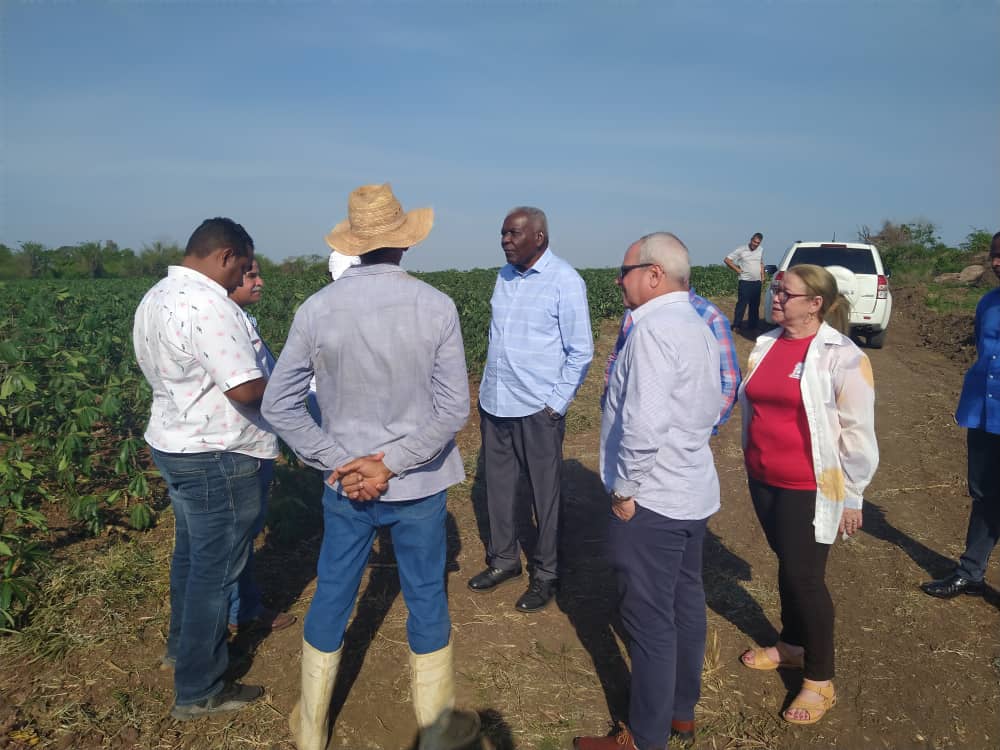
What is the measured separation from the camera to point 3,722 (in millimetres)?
2732

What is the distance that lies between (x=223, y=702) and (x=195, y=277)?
1.83 m

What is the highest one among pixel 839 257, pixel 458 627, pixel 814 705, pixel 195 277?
pixel 195 277

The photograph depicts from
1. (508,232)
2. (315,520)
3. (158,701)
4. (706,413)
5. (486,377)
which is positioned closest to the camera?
(706,413)

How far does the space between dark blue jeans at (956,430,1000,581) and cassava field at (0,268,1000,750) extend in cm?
24

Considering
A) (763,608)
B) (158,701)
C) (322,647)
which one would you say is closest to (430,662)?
(322,647)

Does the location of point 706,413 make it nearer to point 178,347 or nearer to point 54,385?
point 178,347

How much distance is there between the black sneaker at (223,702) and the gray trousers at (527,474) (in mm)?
1612

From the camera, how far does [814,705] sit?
2.84m

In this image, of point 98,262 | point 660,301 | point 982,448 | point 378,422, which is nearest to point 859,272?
point 982,448

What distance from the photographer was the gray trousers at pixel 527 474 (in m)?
3.80

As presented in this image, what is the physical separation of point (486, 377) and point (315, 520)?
5.58ft

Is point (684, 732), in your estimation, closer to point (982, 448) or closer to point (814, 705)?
point (814, 705)

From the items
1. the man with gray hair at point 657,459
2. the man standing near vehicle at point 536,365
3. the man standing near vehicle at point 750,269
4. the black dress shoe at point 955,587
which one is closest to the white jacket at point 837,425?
the man with gray hair at point 657,459

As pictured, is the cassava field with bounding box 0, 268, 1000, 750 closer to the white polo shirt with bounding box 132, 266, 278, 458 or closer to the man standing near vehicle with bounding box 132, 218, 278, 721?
the man standing near vehicle with bounding box 132, 218, 278, 721
